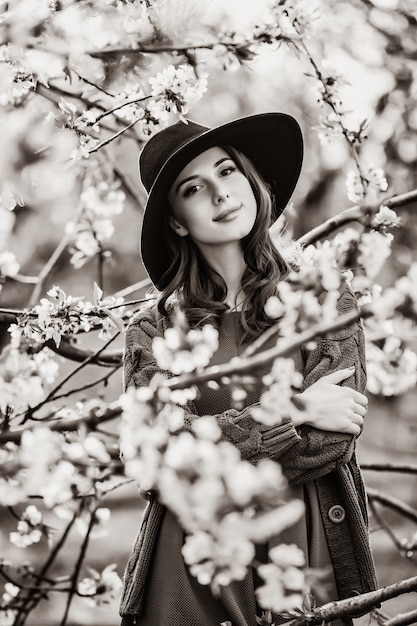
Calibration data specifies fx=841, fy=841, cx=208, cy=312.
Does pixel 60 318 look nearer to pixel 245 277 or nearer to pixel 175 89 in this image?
pixel 245 277

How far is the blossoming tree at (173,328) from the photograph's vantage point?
1.08 meters

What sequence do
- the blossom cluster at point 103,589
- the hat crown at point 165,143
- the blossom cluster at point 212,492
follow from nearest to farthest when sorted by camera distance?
the blossom cluster at point 212,492, the hat crown at point 165,143, the blossom cluster at point 103,589

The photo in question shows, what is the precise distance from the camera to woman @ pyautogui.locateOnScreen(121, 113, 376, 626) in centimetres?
174

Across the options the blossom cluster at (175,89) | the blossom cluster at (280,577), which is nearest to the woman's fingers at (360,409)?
the blossom cluster at (280,577)

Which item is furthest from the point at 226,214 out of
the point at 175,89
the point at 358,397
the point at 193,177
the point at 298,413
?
the point at 298,413

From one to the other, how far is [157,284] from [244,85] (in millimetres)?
4850

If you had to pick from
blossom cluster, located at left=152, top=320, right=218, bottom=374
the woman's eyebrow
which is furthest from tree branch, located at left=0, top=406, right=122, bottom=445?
the woman's eyebrow

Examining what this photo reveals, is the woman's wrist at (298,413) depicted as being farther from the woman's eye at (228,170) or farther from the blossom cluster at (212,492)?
the woman's eye at (228,170)

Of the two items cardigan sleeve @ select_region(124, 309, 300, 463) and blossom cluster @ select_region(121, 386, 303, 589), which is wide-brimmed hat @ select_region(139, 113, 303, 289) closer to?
cardigan sleeve @ select_region(124, 309, 300, 463)

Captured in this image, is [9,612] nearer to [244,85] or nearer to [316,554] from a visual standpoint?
[316,554]

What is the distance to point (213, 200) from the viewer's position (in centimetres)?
204

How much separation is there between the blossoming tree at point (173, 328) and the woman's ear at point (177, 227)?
240 millimetres

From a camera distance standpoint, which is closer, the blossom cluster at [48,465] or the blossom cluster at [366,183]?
the blossom cluster at [48,465]

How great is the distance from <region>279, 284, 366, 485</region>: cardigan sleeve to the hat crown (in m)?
0.59
